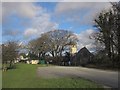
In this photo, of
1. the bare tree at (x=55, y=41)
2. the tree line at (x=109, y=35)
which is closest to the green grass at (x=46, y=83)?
the tree line at (x=109, y=35)

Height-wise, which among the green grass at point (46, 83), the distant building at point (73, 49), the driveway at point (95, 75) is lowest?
the driveway at point (95, 75)

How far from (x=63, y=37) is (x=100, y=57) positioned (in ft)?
140

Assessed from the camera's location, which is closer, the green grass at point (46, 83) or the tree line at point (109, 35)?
the green grass at point (46, 83)

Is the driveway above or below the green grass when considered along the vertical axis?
below

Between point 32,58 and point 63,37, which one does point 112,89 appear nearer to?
point 63,37

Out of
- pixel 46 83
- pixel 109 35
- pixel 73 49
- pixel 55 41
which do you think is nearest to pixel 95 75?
pixel 46 83

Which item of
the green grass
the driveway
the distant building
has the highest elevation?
the distant building

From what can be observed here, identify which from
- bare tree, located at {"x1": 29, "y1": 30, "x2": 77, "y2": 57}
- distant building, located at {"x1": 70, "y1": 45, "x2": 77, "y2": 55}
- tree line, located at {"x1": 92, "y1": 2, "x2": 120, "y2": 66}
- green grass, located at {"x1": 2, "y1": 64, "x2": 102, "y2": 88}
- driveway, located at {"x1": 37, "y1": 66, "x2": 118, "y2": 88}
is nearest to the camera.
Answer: green grass, located at {"x1": 2, "y1": 64, "x2": 102, "y2": 88}

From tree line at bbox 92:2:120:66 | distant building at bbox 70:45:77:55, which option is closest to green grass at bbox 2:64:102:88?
tree line at bbox 92:2:120:66

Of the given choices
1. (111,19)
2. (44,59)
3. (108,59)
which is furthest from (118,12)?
(44,59)

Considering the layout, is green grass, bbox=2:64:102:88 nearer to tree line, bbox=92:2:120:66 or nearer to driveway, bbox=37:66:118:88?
driveway, bbox=37:66:118:88

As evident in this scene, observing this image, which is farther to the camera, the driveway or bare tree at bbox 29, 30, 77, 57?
bare tree at bbox 29, 30, 77, 57

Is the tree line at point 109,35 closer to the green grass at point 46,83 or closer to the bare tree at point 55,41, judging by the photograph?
the green grass at point 46,83

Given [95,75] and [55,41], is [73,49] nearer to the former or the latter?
[55,41]
